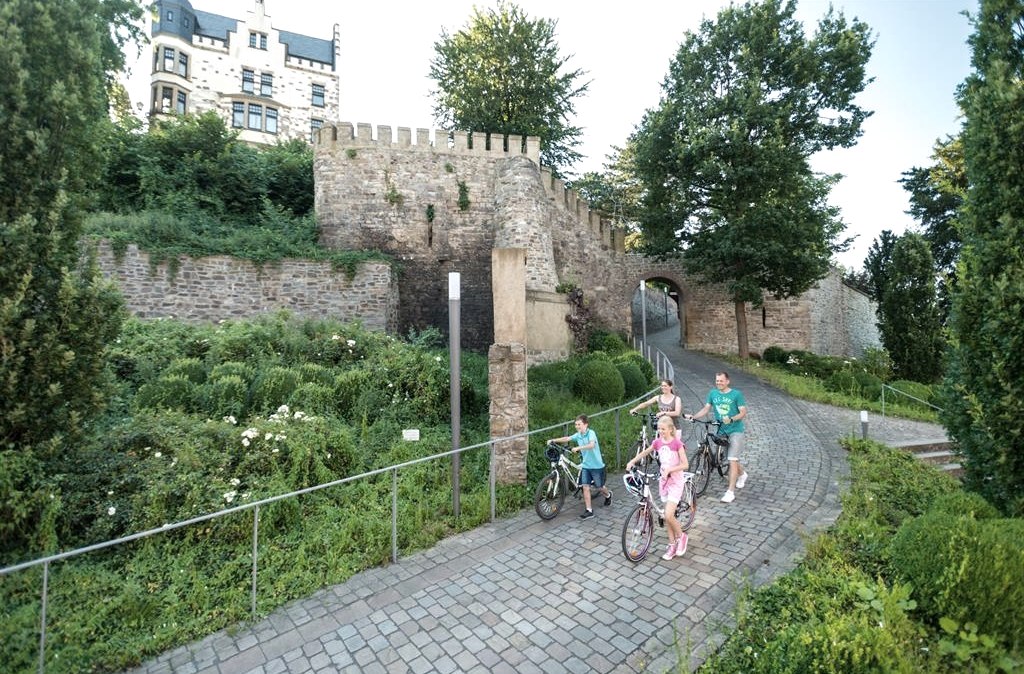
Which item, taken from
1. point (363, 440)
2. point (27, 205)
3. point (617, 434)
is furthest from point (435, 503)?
point (27, 205)

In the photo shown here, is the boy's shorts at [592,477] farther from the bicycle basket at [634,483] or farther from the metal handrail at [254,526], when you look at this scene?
the metal handrail at [254,526]

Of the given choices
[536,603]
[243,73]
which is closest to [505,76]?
[243,73]

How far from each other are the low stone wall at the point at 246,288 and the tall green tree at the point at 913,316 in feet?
56.2

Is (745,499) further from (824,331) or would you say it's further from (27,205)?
(824,331)

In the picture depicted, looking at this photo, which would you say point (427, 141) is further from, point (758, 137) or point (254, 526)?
point (254, 526)

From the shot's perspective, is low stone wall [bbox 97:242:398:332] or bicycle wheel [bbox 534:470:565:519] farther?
low stone wall [bbox 97:242:398:332]

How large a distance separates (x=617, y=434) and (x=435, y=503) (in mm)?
3433

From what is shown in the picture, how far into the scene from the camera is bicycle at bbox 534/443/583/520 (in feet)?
20.3

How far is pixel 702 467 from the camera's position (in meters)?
7.14

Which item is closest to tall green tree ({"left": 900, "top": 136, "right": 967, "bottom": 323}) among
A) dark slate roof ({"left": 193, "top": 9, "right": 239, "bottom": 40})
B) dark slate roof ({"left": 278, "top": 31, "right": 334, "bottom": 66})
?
dark slate roof ({"left": 278, "top": 31, "right": 334, "bottom": 66})

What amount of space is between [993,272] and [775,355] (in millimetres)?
16886

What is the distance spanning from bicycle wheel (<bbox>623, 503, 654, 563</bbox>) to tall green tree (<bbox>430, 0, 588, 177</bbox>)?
19.3 meters

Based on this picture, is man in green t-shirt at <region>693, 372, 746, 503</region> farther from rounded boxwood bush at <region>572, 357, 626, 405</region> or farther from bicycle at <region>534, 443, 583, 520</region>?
rounded boxwood bush at <region>572, 357, 626, 405</region>

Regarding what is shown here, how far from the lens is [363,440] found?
7582 mm
